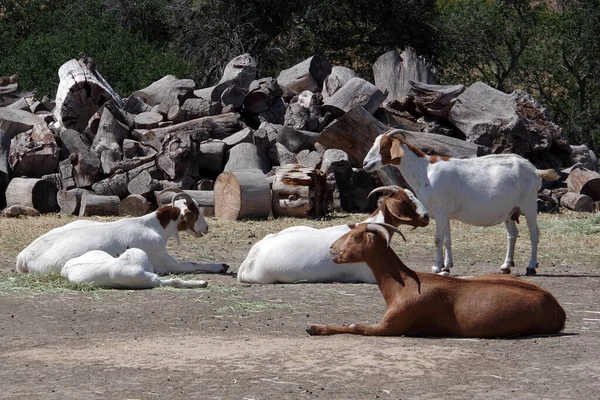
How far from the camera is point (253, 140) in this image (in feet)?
62.3

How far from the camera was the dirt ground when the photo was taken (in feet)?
18.1

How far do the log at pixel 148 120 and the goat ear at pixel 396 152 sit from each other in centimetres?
890

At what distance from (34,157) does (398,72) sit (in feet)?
24.9

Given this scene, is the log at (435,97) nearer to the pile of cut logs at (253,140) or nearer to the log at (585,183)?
the pile of cut logs at (253,140)

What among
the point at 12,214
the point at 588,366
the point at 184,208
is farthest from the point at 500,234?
the point at 588,366

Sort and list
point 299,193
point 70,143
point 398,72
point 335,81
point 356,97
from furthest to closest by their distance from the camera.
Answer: point 398,72
point 335,81
point 356,97
point 70,143
point 299,193

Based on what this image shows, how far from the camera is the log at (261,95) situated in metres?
20.4

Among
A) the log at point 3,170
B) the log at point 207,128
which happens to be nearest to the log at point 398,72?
the log at point 207,128

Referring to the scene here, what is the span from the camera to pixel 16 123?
64.2ft

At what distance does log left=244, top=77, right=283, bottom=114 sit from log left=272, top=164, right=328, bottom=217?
12.4 feet

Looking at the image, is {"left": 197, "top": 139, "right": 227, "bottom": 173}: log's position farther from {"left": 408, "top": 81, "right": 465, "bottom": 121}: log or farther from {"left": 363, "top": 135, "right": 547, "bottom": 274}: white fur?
{"left": 363, "top": 135, "right": 547, "bottom": 274}: white fur

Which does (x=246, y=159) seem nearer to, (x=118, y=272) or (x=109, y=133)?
(x=109, y=133)

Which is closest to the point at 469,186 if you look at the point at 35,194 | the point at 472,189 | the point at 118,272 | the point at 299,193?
the point at 472,189

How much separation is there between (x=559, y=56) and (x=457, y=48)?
413 cm
